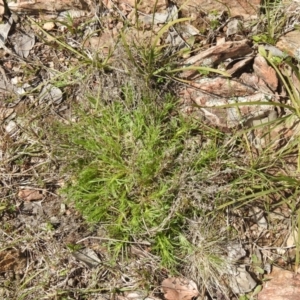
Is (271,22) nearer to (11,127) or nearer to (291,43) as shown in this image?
(291,43)

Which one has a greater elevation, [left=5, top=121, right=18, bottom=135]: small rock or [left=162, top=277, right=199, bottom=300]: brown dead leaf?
[left=5, top=121, right=18, bottom=135]: small rock

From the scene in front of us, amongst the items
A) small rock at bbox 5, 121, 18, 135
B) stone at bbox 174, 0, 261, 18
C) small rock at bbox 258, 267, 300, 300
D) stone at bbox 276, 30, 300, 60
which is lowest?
small rock at bbox 258, 267, 300, 300

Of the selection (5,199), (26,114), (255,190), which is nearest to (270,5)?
(255,190)

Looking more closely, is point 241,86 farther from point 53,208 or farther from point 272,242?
point 53,208

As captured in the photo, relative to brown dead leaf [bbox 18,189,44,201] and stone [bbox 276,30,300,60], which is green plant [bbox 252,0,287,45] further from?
brown dead leaf [bbox 18,189,44,201]

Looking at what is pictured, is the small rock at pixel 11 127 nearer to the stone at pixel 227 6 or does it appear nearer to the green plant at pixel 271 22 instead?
the stone at pixel 227 6

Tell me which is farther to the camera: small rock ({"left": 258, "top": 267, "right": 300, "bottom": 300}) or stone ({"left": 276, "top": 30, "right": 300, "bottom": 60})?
stone ({"left": 276, "top": 30, "right": 300, "bottom": 60})

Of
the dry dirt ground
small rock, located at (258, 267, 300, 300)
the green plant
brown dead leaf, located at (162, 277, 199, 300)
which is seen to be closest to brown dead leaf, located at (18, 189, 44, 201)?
the dry dirt ground
